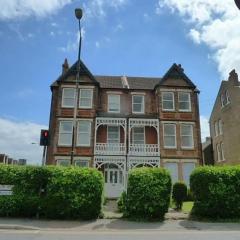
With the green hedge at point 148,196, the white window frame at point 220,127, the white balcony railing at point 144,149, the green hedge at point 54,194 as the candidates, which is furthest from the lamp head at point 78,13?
the white window frame at point 220,127

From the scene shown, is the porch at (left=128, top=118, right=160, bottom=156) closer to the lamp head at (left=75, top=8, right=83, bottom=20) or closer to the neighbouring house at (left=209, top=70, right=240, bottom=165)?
the neighbouring house at (left=209, top=70, right=240, bottom=165)

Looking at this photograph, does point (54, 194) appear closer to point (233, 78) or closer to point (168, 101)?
point (168, 101)

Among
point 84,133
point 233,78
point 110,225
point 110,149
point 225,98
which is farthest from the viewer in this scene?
point 225,98

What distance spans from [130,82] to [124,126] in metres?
6.56

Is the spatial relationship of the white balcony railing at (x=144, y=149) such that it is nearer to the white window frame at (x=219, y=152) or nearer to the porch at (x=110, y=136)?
the porch at (x=110, y=136)

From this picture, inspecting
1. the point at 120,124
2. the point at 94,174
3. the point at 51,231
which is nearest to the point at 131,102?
the point at 120,124

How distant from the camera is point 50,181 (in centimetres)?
1647

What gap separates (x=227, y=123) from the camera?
136 feet

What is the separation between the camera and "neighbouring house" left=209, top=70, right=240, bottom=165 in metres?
39.5

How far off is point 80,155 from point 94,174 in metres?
14.5

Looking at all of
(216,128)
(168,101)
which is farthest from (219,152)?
(168,101)

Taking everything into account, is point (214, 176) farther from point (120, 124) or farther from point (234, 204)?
point (120, 124)

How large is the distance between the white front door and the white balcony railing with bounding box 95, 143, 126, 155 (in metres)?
1.80

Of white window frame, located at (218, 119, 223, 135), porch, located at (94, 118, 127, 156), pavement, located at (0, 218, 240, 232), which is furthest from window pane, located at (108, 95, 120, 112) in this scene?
pavement, located at (0, 218, 240, 232)
